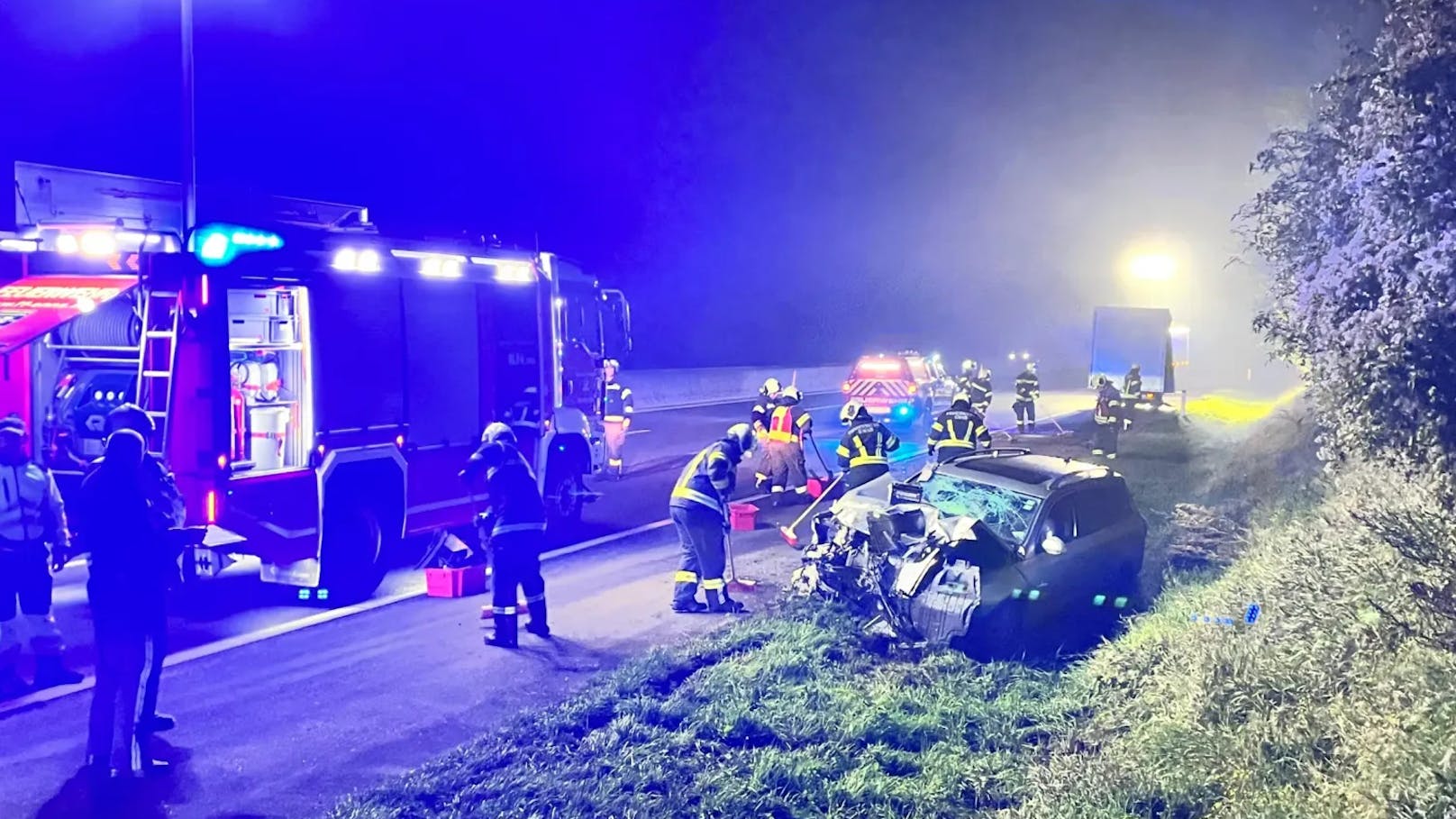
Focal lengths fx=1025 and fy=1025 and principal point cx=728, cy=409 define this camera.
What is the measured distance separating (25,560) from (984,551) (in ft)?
18.7

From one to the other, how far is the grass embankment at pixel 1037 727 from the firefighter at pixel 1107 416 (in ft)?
18.1

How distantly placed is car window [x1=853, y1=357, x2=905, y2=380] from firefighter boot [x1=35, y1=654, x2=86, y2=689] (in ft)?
41.1

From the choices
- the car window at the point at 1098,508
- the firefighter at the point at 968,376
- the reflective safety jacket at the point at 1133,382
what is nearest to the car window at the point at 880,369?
the firefighter at the point at 968,376

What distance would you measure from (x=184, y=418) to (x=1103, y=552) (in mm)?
6393

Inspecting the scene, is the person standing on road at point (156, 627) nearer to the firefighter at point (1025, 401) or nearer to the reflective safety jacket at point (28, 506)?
the reflective safety jacket at point (28, 506)

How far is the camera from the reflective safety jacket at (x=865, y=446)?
9.48 meters

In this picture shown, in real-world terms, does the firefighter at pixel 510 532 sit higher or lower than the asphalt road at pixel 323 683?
higher

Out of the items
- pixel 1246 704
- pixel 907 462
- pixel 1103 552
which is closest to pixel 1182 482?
pixel 907 462

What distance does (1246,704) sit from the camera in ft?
16.3

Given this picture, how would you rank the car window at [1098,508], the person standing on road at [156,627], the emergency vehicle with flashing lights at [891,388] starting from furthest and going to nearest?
the emergency vehicle with flashing lights at [891,388], the car window at [1098,508], the person standing on road at [156,627]

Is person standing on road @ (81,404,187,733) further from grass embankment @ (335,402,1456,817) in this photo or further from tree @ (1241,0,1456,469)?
tree @ (1241,0,1456,469)

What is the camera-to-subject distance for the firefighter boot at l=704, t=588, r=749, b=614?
762 cm

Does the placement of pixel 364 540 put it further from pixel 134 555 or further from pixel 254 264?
pixel 134 555

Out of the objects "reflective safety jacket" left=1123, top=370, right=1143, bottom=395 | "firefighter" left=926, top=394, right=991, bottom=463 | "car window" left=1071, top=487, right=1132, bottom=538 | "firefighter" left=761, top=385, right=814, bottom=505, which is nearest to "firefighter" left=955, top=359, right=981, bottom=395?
"reflective safety jacket" left=1123, top=370, right=1143, bottom=395
